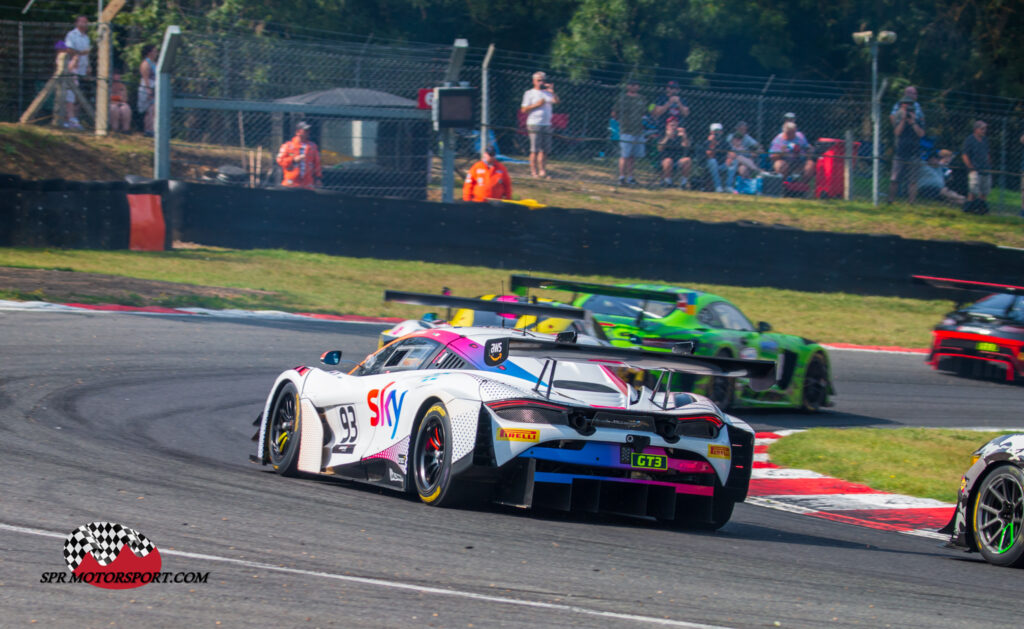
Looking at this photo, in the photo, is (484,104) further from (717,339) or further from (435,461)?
(435,461)

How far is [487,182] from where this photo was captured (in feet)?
67.8

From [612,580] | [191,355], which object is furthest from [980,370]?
[612,580]

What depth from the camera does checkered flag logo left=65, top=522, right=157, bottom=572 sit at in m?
5.00

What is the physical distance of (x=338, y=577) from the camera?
500cm

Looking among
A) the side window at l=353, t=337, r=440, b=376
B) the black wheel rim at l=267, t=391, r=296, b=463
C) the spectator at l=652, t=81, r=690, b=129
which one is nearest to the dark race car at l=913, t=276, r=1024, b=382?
the spectator at l=652, t=81, r=690, b=129

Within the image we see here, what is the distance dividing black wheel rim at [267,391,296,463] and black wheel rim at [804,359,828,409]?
22.8 ft

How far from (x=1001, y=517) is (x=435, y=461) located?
3067mm

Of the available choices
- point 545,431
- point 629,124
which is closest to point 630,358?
point 545,431

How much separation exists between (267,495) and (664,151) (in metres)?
16.4

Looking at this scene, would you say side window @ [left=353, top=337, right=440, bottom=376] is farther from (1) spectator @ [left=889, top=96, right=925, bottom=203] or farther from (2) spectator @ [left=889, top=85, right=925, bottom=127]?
(2) spectator @ [left=889, top=85, right=925, bottom=127]

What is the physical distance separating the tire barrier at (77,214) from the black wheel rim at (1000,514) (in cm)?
1485

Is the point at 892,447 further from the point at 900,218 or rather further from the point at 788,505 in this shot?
the point at 900,218

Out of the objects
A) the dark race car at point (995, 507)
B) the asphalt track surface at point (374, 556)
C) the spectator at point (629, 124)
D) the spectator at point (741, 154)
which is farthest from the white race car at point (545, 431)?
the spectator at point (741, 154)

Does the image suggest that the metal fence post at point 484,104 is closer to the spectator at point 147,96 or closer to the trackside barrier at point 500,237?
the trackside barrier at point 500,237
